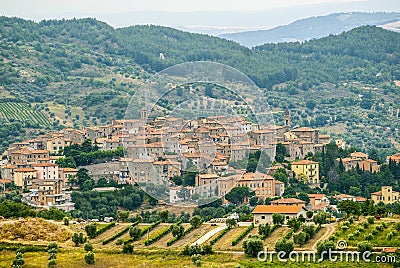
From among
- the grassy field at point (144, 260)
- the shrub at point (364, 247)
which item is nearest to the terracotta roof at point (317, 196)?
the grassy field at point (144, 260)

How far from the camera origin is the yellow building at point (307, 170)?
3647 cm

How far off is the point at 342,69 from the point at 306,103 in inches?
597

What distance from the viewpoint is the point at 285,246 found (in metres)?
20.9

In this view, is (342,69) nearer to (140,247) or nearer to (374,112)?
(374,112)

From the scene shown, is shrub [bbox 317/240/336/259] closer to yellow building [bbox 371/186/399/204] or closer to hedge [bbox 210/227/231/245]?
hedge [bbox 210/227/231/245]

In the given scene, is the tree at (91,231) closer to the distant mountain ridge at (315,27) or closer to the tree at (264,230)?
the tree at (264,230)

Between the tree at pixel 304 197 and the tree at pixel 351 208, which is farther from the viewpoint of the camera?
the tree at pixel 304 197

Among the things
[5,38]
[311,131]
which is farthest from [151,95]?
[5,38]

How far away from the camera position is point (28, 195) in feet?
112

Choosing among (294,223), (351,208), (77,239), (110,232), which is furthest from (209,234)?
(351,208)

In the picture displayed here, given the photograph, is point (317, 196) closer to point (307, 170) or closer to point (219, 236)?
point (307, 170)

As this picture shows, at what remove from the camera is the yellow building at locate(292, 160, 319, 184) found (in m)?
36.5

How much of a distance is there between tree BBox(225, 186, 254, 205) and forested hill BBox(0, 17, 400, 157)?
1592 cm

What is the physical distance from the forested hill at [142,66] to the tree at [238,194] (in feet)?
52.2
